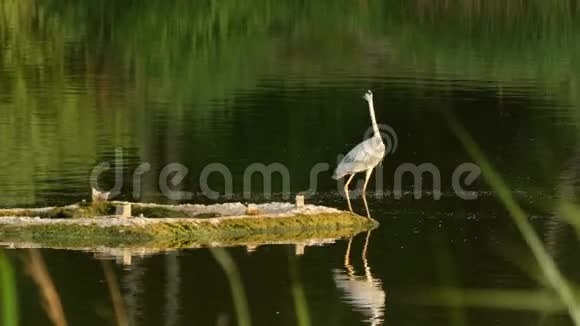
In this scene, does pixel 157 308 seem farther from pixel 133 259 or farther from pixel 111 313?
pixel 133 259

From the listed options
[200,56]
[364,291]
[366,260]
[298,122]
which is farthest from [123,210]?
[200,56]

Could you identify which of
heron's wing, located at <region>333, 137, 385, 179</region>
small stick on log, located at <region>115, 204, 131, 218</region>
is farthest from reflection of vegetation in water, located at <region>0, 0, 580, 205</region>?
heron's wing, located at <region>333, 137, 385, 179</region>

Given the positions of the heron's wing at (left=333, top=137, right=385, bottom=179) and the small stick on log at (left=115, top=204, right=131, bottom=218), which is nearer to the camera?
the small stick on log at (left=115, top=204, right=131, bottom=218)

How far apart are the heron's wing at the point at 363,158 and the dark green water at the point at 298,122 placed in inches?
24.8

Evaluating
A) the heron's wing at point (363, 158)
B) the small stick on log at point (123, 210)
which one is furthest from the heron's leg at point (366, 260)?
the small stick on log at point (123, 210)

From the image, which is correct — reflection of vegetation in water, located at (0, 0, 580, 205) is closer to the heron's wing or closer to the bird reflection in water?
the heron's wing

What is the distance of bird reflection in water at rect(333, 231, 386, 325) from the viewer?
12.4 meters

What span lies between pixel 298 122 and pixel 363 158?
35.4 ft

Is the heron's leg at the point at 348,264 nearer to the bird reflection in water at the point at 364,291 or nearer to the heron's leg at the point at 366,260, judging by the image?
the bird reflection in water at the point at 364,291

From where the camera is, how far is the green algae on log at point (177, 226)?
1473cm

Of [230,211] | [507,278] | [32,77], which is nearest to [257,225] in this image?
[230,211]

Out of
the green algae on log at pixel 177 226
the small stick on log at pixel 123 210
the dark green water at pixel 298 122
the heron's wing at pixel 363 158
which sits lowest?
the dark green water at pixel 298 122

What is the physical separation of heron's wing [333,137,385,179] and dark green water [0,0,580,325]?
629 mm

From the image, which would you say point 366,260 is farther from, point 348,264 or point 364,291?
point 364,291
